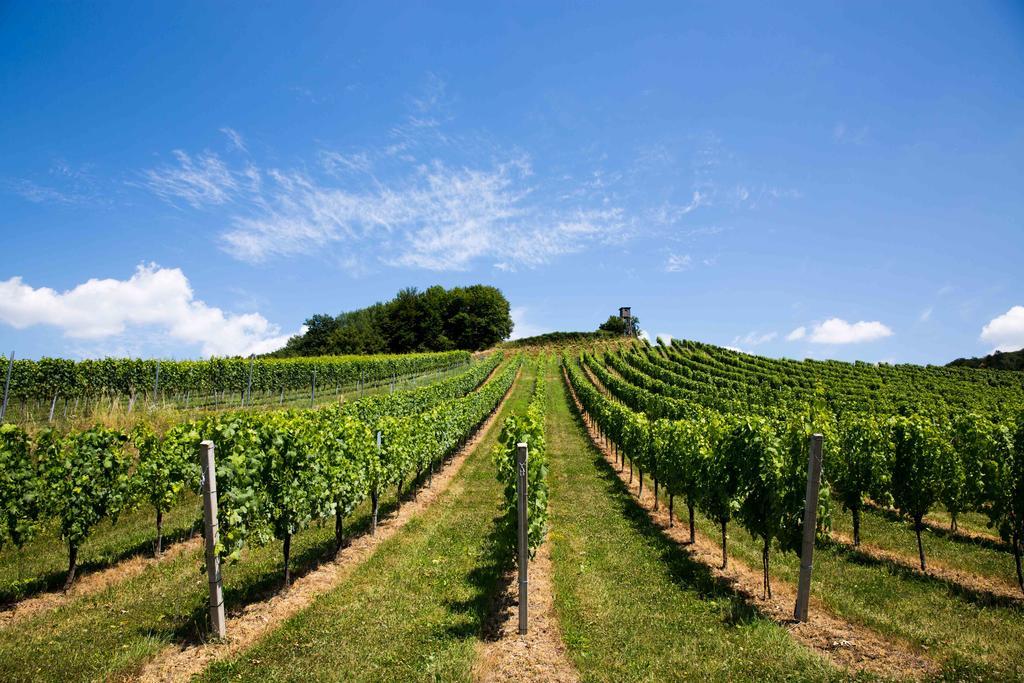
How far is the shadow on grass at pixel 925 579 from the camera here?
8.55 metres

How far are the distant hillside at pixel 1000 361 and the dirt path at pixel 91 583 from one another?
111239 millimetres

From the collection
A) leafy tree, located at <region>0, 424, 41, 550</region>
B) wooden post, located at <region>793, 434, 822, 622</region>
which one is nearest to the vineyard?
leafy tree, located at <region>0, 424, 41, 550</region>

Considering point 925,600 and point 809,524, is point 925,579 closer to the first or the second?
point 925,600

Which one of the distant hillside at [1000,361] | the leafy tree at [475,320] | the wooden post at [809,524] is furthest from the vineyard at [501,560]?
the distant hillside at [1000,361]

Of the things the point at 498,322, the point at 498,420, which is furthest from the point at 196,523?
the point at 498,322

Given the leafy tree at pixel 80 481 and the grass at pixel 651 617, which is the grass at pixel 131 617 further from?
the grass at pixel 651 617

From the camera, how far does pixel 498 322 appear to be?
312 feet

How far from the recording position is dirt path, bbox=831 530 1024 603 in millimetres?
9123

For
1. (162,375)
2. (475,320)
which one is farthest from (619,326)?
(162,375)

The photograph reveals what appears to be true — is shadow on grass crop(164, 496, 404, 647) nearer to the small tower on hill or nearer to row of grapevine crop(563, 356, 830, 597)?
row of grapevine crop(563, 356, 830, 597)

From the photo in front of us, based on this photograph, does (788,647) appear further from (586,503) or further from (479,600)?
(586,503)

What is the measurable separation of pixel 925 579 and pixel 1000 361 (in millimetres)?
109206

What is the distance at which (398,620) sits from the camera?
727cm

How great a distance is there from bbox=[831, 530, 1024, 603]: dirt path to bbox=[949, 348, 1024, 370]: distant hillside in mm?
98275
